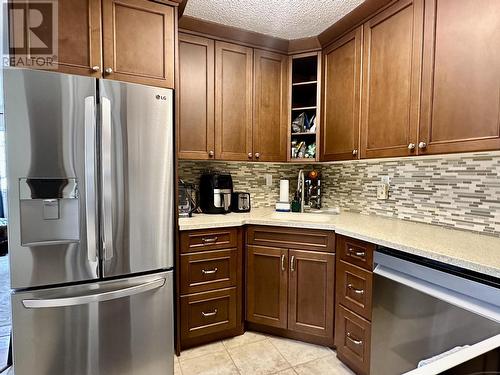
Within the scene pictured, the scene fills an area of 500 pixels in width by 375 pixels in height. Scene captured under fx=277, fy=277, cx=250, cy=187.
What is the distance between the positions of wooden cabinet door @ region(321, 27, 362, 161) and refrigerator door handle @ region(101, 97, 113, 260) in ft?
5.29

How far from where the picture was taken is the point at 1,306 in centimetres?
259

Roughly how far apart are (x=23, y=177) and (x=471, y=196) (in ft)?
7.84

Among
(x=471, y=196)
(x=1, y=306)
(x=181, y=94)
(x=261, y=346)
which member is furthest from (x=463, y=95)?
(x=1, y=306)

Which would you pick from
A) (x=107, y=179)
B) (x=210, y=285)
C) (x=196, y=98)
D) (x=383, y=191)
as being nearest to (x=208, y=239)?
(x=210, y=285)

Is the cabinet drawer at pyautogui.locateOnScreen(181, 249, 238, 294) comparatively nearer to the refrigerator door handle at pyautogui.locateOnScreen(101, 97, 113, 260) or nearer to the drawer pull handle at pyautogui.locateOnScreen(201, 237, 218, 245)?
the drawer pull handle at pyautogui.locateOnScreen(201, 237, 218, 245)

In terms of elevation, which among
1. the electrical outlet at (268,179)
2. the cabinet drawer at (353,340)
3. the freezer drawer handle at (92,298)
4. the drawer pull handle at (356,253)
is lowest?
the cabinet drawer at (353,340)

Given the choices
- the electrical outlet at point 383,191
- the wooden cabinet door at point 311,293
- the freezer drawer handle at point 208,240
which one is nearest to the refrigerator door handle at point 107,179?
the freezer drawer handle at point 208,240

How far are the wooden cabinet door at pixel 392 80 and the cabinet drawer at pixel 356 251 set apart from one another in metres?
0.60

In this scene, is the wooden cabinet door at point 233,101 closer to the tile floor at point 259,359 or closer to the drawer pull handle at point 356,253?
the drawer pull handle at point 356,253

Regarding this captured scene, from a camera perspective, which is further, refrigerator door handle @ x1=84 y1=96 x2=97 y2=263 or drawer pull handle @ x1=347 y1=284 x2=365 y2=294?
drawer pull handle @ x1=347 y1=284 x2=365 y2=294

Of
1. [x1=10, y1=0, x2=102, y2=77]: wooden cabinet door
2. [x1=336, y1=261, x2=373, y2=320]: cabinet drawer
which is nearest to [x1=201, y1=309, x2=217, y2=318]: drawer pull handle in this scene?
[x1=336, y1=261, x2=373, y2=320]: cabinet drawer

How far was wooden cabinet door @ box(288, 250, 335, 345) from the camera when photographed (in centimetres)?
190

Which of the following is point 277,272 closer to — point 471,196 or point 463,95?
point 471,196

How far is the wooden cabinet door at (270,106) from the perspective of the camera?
235 centimetres
